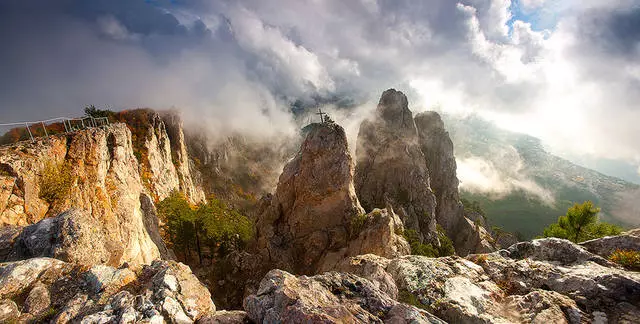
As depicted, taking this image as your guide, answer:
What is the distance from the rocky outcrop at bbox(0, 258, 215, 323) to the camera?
764cm

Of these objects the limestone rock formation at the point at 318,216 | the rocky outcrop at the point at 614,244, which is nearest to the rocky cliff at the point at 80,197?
the limestone rock formation at the point at 318,216

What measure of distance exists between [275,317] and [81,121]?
3168 centimetres

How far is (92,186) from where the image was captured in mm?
24547

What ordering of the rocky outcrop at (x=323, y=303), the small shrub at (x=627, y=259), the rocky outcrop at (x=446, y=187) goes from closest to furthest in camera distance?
the rocky outcrop at (x=323, y=303) < the small shrub at (x=627, y=259) < the rocky outcrop at (x=446, y=187)

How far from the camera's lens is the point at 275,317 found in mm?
7613

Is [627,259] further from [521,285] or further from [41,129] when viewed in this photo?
[41,129]

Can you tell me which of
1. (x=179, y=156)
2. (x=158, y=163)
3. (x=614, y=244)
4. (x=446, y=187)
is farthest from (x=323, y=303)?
(x=179, y=156)

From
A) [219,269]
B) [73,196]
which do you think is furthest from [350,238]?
[73,196]

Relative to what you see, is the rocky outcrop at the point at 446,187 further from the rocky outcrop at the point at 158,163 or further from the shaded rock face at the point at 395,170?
the rocky outcrop at the point at 158,163

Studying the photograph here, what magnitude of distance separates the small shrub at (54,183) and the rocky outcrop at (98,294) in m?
12.6

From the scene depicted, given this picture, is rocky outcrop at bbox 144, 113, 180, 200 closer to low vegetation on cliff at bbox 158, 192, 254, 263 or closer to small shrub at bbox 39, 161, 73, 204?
low vegetation on cliff at bbox 158, 192, 254, 263

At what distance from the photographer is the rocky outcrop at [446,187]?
91.7m

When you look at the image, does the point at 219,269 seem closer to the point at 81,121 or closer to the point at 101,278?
the point at 81,121

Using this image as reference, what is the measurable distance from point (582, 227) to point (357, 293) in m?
39.0
